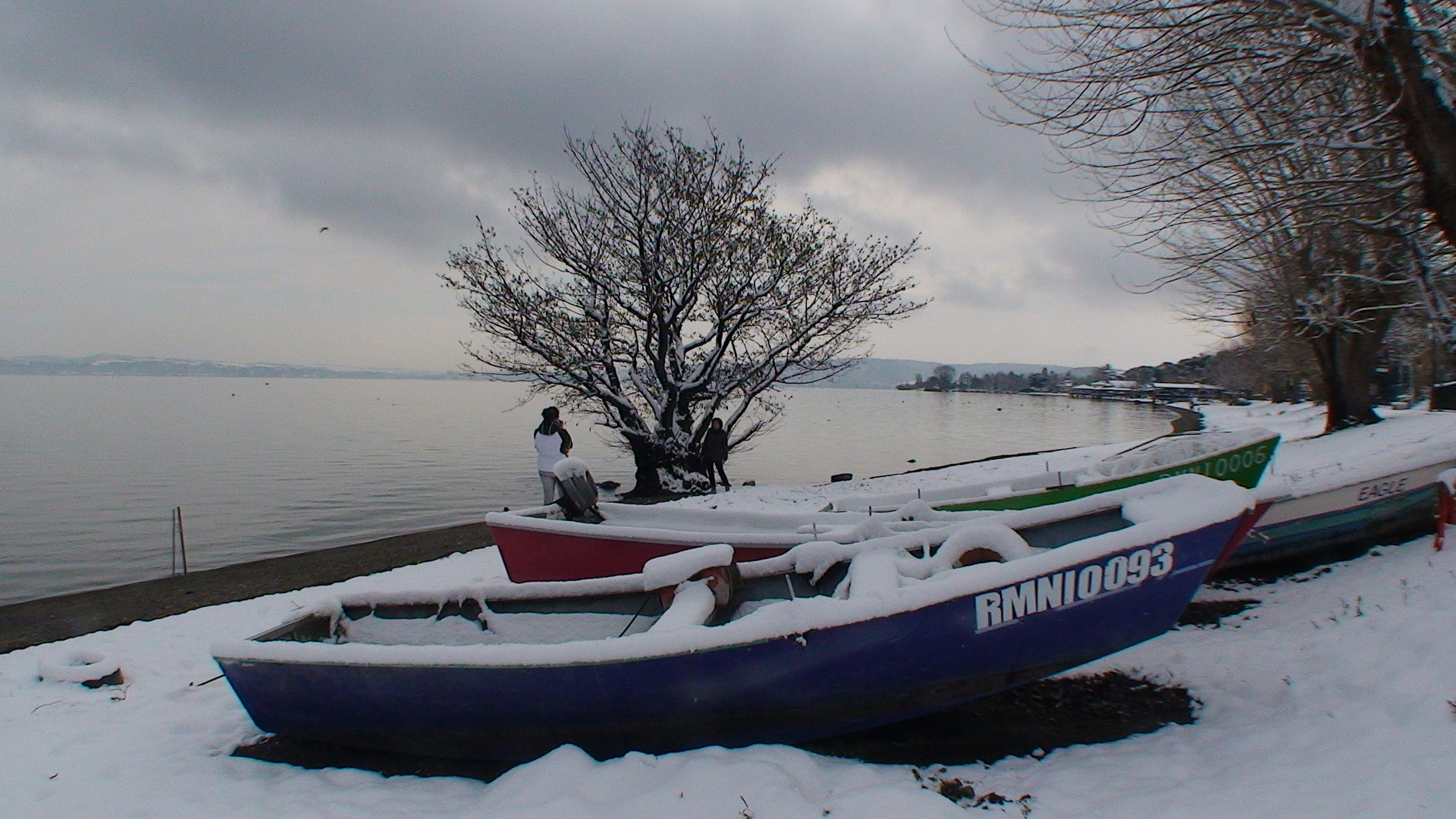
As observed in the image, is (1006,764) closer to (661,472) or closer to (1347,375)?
(661,472)

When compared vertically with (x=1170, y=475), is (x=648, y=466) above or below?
below

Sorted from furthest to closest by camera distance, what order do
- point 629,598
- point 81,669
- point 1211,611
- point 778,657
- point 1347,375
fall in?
point 1347,375
point 1211,611
point 81,669
point 629,598
point 778,657

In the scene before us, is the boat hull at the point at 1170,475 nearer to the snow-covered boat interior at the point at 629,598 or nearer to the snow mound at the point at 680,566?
the snow-covered boat interior at the point at 629,598

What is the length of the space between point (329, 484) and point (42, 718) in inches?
765

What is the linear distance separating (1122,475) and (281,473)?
26386 mm

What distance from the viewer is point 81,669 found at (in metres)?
5.68

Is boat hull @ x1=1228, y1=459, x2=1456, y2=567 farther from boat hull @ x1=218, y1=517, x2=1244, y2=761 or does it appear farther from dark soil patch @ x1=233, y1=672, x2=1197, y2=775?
boat hull @ x1=218, y1=517, x2=1244, y2=761

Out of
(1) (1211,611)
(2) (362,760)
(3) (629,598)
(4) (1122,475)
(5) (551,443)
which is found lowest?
(2) (362,760)

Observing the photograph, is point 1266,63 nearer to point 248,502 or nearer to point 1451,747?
point 1451,747

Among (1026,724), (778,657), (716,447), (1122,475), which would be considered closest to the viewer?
(778,657)

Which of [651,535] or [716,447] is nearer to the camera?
[651,535]

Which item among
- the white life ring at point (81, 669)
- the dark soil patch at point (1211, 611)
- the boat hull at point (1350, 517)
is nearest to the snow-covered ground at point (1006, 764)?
the white life ring at point (81, 669)

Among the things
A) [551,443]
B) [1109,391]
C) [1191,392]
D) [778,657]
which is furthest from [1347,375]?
[1109,391]

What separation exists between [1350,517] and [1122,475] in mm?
2096
